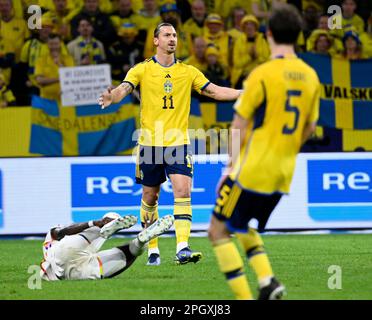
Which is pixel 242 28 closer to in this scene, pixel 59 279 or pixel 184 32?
pixel 184 32

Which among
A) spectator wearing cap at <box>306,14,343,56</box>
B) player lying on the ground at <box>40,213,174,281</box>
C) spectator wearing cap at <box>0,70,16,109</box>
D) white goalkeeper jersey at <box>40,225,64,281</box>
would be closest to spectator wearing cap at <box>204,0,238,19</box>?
spectator wearing cap at <box>306,14,343,56</box>

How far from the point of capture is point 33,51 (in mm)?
15688

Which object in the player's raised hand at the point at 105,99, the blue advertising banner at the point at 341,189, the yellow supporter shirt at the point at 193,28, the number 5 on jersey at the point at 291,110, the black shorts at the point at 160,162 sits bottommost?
the blue advertising banner at the point at 341,189

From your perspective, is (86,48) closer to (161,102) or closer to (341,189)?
(341,189)

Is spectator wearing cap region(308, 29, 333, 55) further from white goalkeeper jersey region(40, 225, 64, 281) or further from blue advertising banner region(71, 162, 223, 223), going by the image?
white goalkeeper jersey region(40, 225, 64, 281)

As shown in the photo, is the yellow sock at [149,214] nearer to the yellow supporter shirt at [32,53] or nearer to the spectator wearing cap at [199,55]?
the spectator wearing cap at [199,55]

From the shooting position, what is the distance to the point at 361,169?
13.1 metres

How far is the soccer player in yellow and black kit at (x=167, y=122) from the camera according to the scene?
9.90 meters

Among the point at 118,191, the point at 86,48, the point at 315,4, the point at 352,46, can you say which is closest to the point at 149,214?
the point at 118,191

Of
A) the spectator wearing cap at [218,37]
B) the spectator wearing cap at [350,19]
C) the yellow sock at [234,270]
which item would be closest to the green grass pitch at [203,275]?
the yellow sock at [234,270]

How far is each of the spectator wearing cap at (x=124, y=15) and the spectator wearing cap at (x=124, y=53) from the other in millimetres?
218

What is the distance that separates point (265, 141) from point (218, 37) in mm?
9567

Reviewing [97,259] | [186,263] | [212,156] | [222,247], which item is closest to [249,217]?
[222,247]

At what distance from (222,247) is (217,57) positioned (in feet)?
29.9
